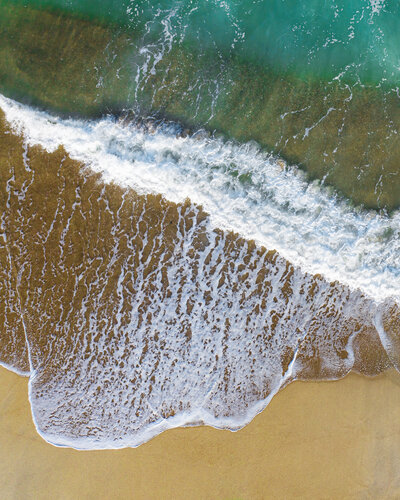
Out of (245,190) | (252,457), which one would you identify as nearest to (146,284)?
(245,190)

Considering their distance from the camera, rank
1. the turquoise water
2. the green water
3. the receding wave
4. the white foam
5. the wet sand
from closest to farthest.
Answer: the wet sand → the receding wave → the white foam → the green water → the turquoise water

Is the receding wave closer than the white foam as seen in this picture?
Yes

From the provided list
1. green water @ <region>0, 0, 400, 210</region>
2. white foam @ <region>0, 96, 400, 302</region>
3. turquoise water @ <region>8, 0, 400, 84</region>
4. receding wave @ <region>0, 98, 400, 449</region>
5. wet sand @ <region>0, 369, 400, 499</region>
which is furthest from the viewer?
turquoise water @ <region>8, 0, 400, 84</region>

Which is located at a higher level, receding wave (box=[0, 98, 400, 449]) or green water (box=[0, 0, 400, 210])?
green water (box=[0, 0, 400, 210])

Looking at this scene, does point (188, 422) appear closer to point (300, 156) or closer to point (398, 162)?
point (300, 156)

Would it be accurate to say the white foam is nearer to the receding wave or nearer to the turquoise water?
the receding wave

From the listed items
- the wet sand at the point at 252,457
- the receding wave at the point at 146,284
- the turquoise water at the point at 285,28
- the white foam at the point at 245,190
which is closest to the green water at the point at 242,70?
the turquoise water at the point at 285,28

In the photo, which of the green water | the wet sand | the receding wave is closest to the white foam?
the receding wave
